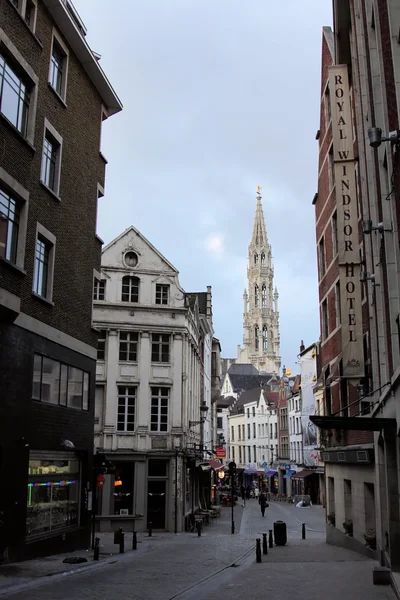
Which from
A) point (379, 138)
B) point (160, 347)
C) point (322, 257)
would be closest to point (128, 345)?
point (160, 347)

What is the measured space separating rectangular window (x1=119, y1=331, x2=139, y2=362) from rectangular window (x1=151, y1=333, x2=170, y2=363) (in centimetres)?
96

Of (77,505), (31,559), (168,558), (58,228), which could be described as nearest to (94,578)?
(31,559)

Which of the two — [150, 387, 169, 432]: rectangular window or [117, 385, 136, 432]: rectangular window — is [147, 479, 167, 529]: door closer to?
[150, 387, 169, 432]: rectangular window

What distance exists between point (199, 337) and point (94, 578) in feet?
98.4

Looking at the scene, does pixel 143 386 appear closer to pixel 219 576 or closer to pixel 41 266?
pixel 41 266

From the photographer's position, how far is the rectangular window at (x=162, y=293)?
36.7 m

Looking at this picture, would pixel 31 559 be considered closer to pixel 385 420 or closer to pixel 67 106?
pixel 385 420

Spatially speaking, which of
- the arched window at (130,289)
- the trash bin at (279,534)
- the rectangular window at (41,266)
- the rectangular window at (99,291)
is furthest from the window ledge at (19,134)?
the arched window at (130,289)

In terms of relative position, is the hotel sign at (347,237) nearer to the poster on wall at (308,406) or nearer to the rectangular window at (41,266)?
the rectangular window at (41,266)

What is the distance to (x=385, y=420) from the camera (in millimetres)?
14109

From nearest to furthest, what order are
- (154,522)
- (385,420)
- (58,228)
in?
(385,420), (58,228), (154,522)

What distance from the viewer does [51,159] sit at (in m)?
20.7

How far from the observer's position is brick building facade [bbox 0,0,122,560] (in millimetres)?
16859

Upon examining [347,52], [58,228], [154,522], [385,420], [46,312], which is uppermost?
[347,52]
